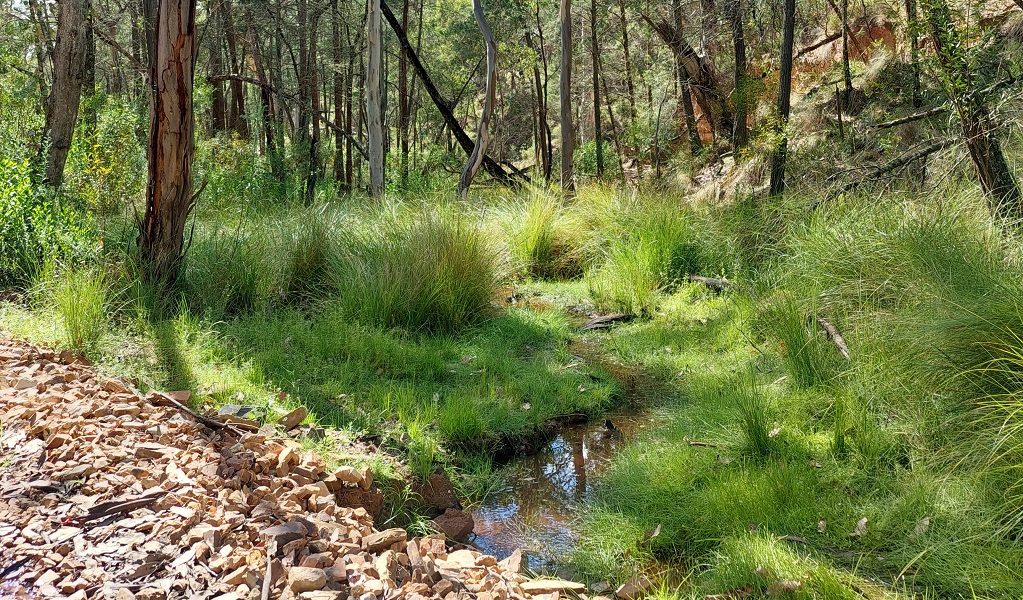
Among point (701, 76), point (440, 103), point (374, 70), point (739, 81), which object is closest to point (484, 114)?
point (440, 103)

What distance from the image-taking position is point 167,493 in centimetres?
246

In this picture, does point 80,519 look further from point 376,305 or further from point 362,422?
point 376,305

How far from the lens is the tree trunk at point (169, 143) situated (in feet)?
16.4

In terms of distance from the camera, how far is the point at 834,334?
14.2 ft

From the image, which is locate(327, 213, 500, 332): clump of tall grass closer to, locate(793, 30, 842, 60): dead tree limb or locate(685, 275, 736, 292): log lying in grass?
locate(685, 275, 736, 292): log lying in grass

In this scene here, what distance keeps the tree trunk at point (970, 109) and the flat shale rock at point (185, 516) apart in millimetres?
4088

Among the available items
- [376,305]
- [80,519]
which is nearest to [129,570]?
[80,519]

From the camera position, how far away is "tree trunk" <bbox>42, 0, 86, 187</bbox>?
7.26 meters

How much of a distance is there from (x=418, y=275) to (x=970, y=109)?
4.16 m

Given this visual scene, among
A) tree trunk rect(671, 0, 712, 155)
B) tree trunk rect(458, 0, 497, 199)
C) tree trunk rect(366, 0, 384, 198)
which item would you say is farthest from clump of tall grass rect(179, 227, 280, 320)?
tree trunk rect(671, 0, 712, 155)

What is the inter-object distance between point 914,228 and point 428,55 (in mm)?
24044

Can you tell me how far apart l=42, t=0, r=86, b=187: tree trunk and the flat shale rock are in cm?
497

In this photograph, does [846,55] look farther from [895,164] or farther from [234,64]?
[234,64]

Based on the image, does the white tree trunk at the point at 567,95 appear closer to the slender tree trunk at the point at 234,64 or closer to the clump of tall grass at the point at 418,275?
the clump of tall grass at the point at 418,275
